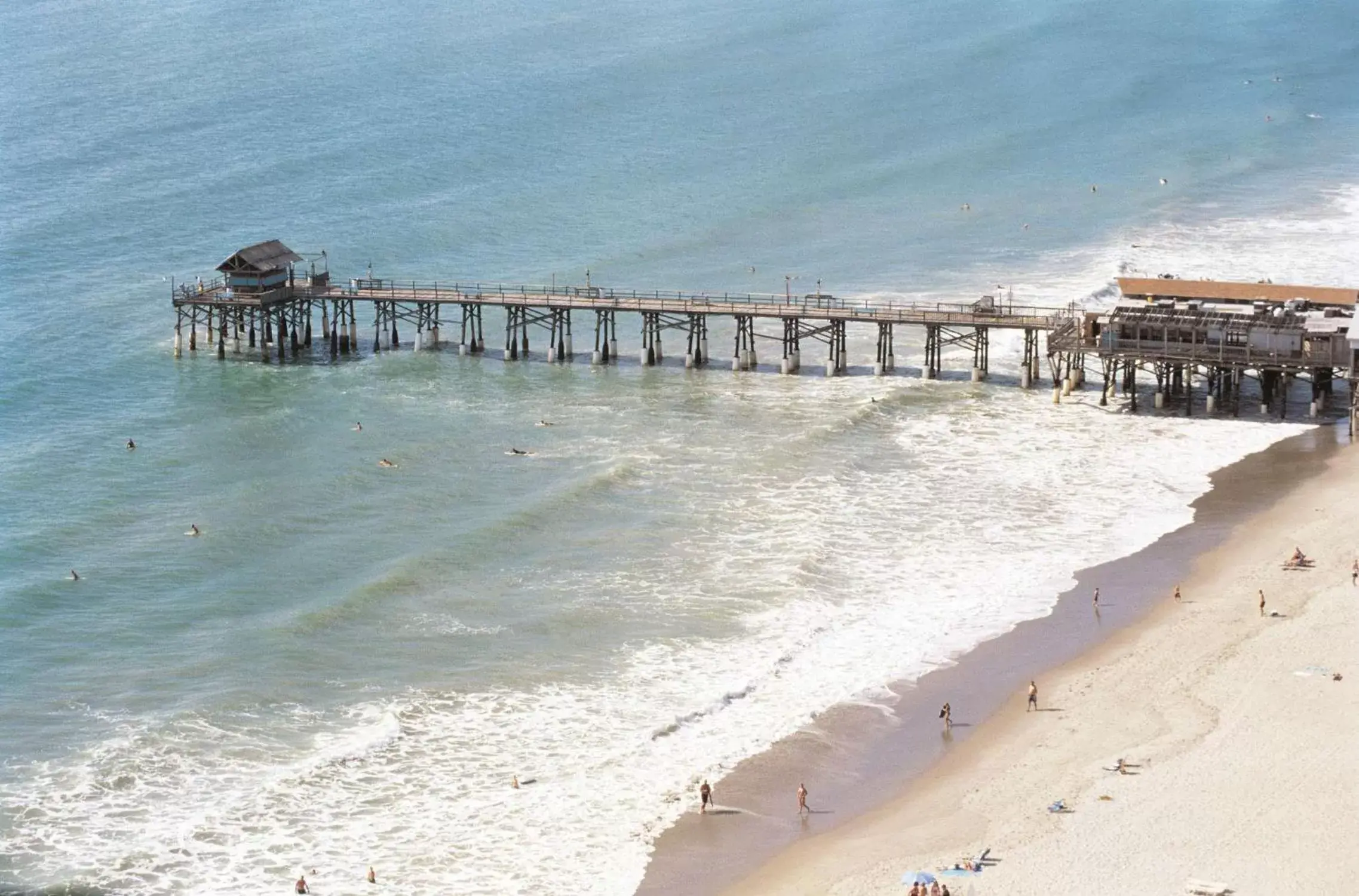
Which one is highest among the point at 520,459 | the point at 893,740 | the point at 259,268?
the point at 259,268

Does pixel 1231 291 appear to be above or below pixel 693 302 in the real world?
above

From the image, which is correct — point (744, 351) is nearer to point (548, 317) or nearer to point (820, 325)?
Result: point (548, 317)

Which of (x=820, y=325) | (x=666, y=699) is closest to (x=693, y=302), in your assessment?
(x=820, y=325)

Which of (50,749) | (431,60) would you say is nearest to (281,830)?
(50,749)

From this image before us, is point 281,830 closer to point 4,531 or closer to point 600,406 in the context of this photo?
point 4,531

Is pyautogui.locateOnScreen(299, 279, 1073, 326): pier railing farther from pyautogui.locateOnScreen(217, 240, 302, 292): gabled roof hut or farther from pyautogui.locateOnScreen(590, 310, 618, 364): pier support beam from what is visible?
pyautogui.locateOnScreen(217, 240, 302, 292): gabled roof hut

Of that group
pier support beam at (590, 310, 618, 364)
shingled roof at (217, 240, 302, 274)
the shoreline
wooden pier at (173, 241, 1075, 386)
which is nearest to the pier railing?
wooden pier at (173, 241, 1075, 386)
